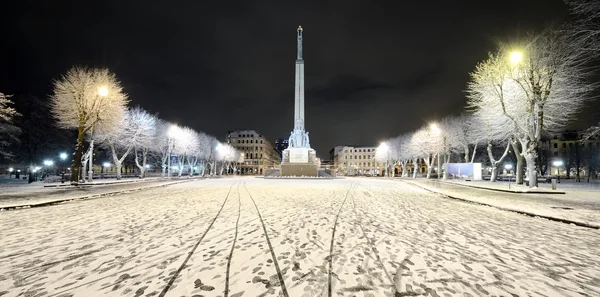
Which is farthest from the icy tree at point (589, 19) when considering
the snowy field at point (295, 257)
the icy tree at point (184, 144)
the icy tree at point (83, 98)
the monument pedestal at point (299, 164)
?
the icy tree at point (184, 144)

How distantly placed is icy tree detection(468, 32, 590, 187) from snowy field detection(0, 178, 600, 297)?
16436 millimetres

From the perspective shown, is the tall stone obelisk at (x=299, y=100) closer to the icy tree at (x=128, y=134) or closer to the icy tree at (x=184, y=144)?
the icy tree at (x=184, y=144)

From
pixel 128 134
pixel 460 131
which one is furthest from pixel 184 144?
pixel 460 131

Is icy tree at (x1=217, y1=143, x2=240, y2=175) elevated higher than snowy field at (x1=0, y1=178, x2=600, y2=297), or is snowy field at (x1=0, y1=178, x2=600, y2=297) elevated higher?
icy tree at (x1=217, y1=143, x2=240, y2=175)

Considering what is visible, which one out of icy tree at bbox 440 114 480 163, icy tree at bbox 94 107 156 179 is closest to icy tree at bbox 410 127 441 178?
icy tree at bbox 440 114 480 163

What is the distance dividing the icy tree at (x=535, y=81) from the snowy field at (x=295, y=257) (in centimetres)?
1644

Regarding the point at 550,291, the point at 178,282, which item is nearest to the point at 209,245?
the point at 178,282

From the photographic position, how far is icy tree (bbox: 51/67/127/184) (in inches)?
1061

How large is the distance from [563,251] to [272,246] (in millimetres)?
6586

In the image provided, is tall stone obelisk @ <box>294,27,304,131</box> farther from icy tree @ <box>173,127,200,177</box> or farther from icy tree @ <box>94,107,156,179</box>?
icy tree @ <box>94,107,156,179</box>

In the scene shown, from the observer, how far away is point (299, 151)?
55406mm

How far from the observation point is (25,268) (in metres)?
5.09

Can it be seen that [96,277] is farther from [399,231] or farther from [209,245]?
[399,231]

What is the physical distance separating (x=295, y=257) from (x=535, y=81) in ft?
83.7
